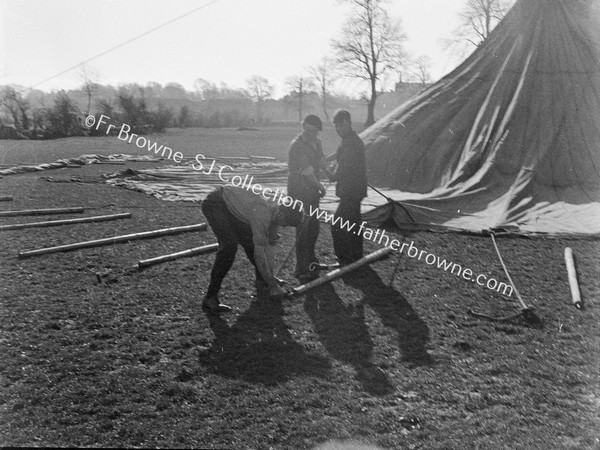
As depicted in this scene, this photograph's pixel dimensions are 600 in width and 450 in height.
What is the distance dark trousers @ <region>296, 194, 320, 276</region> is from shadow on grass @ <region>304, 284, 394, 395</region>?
0.46m

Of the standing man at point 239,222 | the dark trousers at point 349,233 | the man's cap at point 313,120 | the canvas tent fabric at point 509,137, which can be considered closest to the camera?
the standing man at point 239,222

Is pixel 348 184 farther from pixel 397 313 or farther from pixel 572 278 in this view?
pixel 572 278

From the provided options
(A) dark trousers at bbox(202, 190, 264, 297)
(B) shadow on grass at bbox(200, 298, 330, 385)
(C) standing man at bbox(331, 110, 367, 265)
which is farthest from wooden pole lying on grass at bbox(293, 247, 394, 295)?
(A) dark trousers at bbox(202, 190, 264, 297)

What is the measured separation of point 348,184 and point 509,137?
4.35 meters

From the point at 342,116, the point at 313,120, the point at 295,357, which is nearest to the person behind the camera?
the point at 295,357

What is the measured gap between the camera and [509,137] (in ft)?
29.6

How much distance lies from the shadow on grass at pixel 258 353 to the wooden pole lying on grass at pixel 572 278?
2562 millimetres

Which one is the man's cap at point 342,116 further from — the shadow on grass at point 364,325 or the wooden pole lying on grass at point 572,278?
the wooden pole lying on grass at point 572,278

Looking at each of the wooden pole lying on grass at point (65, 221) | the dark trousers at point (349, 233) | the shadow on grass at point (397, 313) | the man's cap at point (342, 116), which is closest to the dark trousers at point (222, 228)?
the shadow on grass at point (397, 313)

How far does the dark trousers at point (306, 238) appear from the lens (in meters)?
5.68

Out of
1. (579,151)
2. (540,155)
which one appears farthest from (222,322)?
(579,151)

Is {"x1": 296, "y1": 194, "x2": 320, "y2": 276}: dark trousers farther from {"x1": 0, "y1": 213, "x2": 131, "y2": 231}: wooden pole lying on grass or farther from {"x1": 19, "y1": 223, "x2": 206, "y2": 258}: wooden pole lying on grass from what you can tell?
{"x1": 0, "y1": 213, "x2": 131, "y2": 231}: wooden pole lying on grass

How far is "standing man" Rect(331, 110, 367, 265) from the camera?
596 cm

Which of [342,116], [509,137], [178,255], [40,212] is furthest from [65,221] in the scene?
[509,137]
